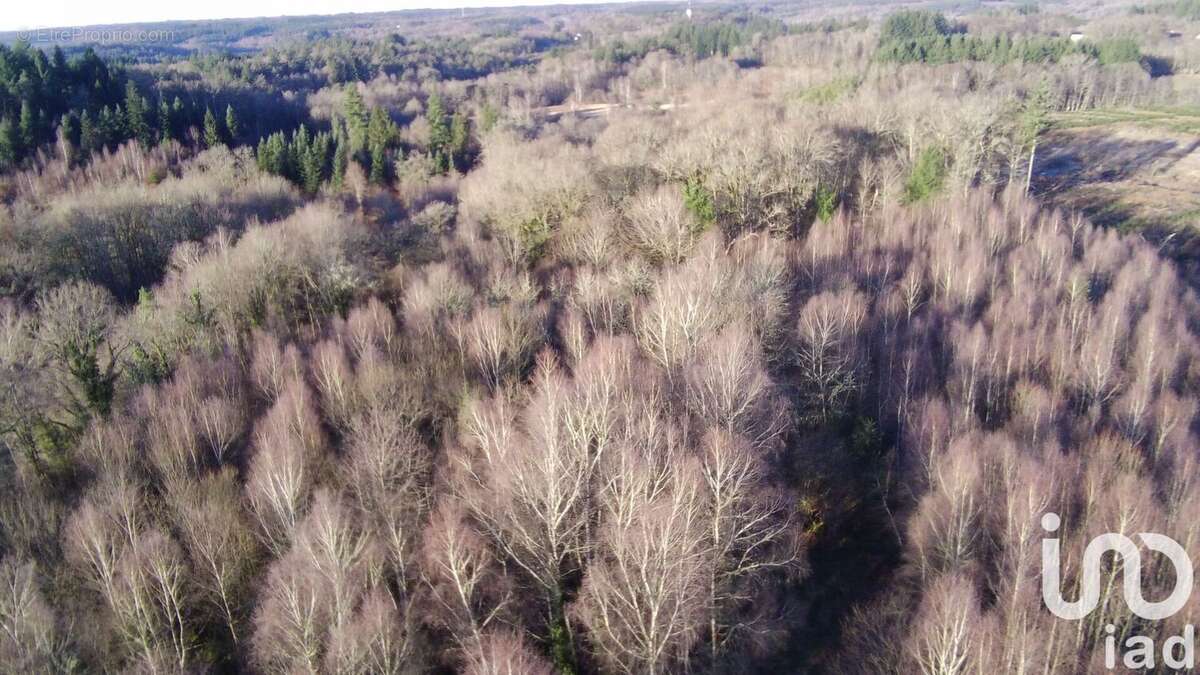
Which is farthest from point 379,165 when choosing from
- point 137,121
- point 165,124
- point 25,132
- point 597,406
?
point 597,406

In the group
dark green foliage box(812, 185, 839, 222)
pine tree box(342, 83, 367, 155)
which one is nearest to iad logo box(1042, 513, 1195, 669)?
dark green foliage box(812, 185, 839, 222)

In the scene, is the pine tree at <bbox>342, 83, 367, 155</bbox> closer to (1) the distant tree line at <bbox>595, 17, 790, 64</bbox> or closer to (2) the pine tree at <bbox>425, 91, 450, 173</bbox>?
(2) the pine tree at <bbox>425, 91, 450, 173</bbox>

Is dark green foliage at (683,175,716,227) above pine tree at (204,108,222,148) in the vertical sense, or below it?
below

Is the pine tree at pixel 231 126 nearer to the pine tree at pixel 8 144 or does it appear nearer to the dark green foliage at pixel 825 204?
the pine tree at pixel 8 144

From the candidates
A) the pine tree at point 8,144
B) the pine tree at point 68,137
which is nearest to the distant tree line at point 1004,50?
the pine tree at point 68,137

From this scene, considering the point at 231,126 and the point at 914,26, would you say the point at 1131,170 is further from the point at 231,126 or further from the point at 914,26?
the point at 231,126

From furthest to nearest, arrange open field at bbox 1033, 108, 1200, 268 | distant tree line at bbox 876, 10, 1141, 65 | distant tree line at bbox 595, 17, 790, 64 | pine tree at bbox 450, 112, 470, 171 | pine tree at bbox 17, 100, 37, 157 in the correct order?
1. distant tree line at bbox 595, 17, 790, 64
2. distant tree line at bbox 876, 10, 1141, 65
3. pine tree at bbox 450, 112, 470, 171
4. pine tree at bbox 17, 100, 37, 157
5. open field at bbox 1033, 108, 1200, 268
